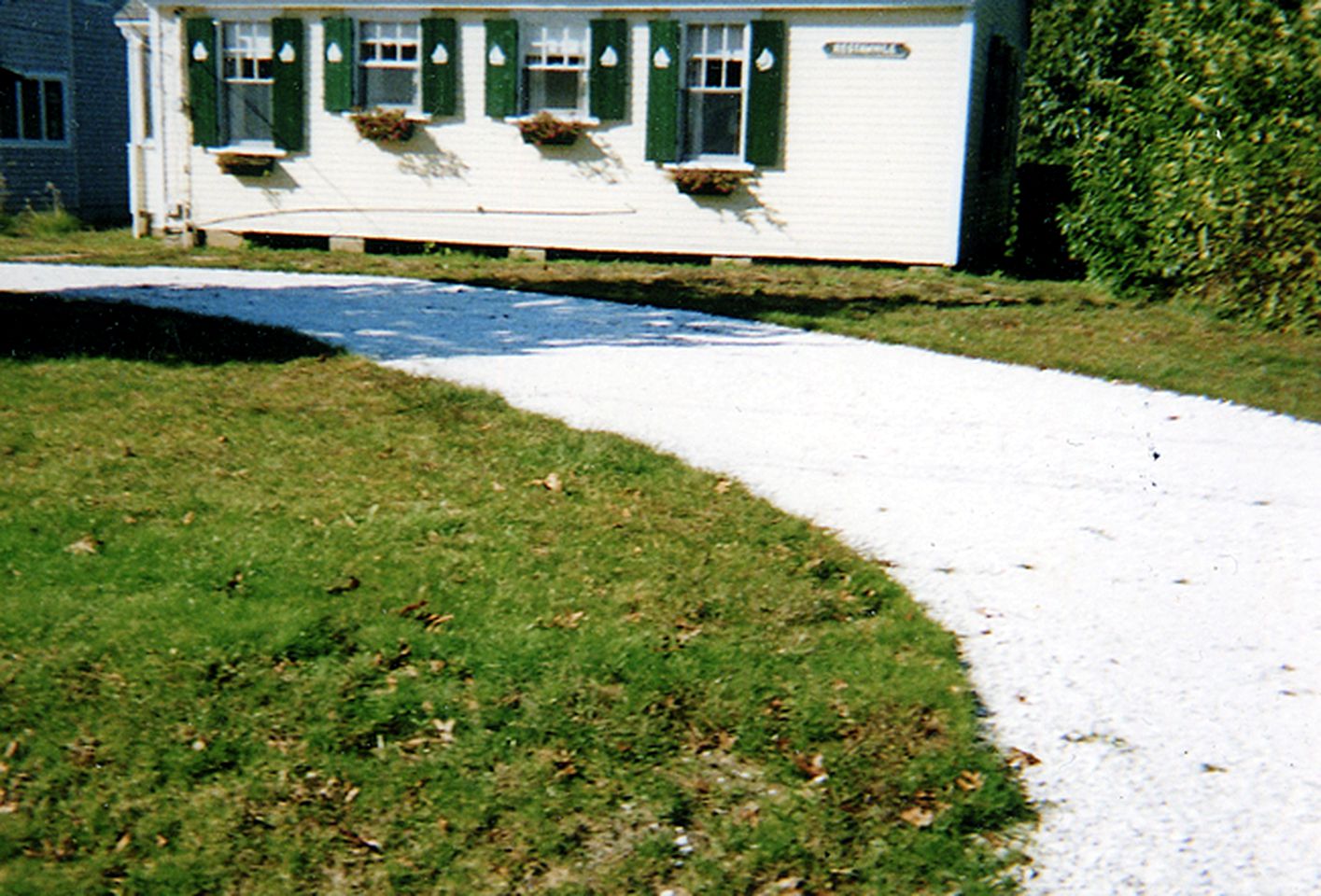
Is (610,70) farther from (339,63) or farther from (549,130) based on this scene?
(339,63)

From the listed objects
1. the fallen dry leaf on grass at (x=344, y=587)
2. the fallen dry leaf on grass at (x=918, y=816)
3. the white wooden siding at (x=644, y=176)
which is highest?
the white wooden siding at (x=644, y=176)

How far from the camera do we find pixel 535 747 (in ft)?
13.0

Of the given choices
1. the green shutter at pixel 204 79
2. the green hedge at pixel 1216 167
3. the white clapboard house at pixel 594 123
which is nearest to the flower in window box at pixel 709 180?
the white clapboard house at pixel 594 123

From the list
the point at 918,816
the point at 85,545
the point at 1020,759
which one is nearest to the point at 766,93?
the point at 85,545

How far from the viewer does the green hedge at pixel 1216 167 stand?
11.5m

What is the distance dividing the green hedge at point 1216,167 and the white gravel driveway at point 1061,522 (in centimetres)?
336

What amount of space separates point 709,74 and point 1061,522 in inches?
446

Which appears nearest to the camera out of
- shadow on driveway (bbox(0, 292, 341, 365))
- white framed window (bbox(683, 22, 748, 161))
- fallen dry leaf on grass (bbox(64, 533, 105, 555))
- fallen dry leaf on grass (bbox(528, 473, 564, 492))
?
fallen dry leaf on grass (bbox(64, 533, 105, 555))

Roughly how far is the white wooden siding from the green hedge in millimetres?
2030

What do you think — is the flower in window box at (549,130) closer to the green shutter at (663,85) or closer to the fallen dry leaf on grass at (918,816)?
the green shutter at (663,85)

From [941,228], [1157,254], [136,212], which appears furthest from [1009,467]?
[136,212]

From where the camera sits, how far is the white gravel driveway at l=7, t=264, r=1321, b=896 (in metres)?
3.71

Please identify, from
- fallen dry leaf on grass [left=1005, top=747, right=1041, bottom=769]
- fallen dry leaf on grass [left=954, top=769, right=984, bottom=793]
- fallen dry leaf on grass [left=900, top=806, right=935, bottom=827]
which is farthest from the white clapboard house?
fallen dry leaf on grass [left=900, top=806, right=935, bottom=827]

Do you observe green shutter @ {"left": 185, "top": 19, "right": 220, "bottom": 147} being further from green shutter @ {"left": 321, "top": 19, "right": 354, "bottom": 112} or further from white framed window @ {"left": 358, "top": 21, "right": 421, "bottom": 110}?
white framed window @ {"left": 358, "top": 21, "right": 421, "bottom": 110}
